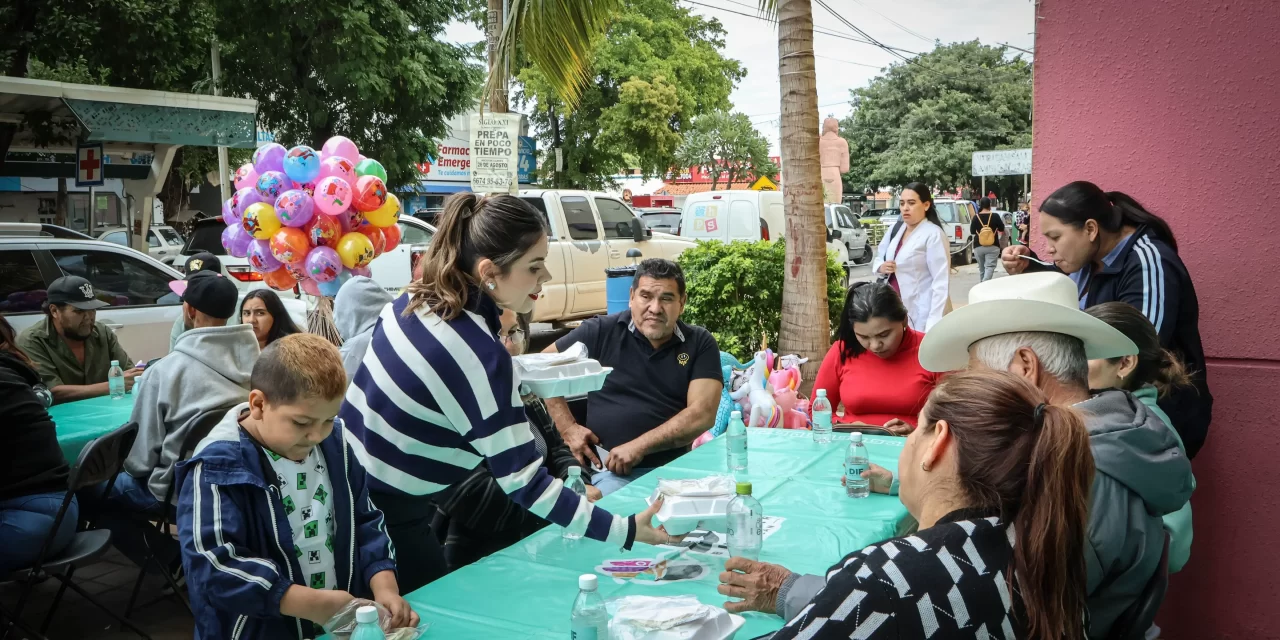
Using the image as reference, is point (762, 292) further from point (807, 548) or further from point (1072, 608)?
point (1072, 608)

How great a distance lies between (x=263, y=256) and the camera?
5824 millimetres

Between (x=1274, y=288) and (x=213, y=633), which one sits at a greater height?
(x=1274, y=288)

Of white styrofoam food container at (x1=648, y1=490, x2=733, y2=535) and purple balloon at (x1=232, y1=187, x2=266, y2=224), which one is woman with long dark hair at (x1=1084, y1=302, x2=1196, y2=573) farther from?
purple balloon at (x1=232, y1=187, x2=266, y2=224)

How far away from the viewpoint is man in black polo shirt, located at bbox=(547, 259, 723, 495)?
15.5 ft

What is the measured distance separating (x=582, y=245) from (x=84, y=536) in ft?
30.4

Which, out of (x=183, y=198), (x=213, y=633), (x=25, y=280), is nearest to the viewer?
(x=213, y=633)

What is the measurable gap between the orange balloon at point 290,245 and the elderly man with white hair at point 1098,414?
3.96 metres

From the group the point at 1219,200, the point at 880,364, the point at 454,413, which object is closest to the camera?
the point at 454,413

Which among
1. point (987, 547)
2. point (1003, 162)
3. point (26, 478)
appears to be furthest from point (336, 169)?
point (1003, 162)

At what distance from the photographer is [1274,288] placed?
3844 millimetres

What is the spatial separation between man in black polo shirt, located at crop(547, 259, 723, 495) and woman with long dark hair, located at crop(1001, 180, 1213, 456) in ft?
5.77

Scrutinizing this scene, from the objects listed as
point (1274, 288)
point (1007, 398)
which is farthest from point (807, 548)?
point (1274, 288)

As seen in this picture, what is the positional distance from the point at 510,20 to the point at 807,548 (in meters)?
6.91

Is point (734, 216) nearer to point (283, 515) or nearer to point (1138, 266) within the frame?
point (1138, 266)
